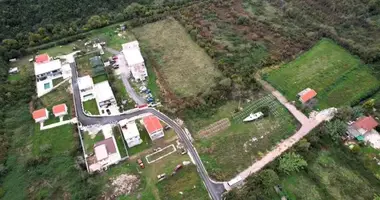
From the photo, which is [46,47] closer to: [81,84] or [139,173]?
[81,84]

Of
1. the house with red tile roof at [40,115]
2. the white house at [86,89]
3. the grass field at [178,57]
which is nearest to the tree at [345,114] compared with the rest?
the grass field at [178,57]

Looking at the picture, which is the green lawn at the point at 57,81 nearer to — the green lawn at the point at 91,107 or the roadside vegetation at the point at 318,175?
the green lawn at the point at 91,107

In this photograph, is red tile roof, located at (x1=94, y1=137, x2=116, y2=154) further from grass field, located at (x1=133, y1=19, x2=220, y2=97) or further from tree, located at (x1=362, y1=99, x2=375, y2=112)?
tree, located at (x1=362, y1=99, x2=375, y2=112)

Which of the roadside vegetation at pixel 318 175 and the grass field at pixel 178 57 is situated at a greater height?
the grass field at pixel 178 57

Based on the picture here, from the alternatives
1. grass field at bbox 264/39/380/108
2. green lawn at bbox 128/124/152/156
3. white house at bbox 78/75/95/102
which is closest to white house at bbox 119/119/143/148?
green lawn at bbox 128/124/152/156

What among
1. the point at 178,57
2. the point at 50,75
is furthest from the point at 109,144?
the point at 178,57

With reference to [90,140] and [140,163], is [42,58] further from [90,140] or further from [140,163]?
[140,163]
